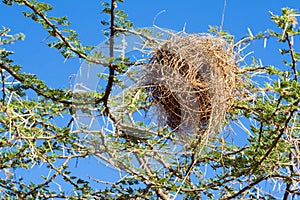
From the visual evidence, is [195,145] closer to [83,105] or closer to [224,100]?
[224,100]

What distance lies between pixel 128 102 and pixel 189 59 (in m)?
0.40

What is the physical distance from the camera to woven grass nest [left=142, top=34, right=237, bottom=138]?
2.87m

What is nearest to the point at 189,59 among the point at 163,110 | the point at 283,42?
the point at 163,110

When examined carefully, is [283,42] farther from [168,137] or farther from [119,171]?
[119,171]

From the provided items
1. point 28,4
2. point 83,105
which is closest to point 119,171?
point 83,105

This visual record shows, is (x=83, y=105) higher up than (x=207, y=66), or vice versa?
(x=207, y=66)

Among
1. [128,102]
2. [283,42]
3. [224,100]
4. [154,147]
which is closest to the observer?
Result: [283,42]

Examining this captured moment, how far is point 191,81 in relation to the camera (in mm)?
2854

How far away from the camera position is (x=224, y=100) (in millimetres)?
2863

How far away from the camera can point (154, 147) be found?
3.32m

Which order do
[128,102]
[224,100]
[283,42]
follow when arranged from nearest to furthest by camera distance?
[283,42] < [224,100] < [128,102]

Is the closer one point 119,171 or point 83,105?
point 83,105

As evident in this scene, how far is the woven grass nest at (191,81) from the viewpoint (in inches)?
113

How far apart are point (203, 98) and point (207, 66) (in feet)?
0.51
